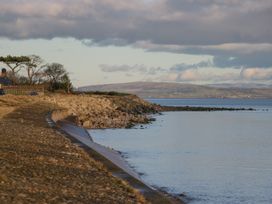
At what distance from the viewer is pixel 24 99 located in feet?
211

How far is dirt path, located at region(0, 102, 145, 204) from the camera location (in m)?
10.9

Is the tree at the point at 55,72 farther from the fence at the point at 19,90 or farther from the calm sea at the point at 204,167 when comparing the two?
the calm sea at the point at 204,167

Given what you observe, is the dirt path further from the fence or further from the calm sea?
the fence

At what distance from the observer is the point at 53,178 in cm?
1305

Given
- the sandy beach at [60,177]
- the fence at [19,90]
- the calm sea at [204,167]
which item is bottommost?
the calm sea at [204,167]

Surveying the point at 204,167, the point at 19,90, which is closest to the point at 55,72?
the point at 19,90

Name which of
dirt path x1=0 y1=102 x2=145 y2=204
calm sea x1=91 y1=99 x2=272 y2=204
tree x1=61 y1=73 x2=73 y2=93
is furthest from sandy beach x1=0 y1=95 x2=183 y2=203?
tree x1=61 y1=73 x2=73 y2=93

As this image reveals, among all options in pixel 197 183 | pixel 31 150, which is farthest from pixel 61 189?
pixel 197 183

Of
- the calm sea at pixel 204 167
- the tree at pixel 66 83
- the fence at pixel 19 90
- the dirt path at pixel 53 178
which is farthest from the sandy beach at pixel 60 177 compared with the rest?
the tree at pixel 66 83

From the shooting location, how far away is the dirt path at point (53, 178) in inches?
429

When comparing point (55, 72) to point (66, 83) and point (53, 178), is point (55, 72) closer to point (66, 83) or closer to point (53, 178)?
point (66, 83)

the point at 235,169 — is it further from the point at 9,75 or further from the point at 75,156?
the point at 9,75

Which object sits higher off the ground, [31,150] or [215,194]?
[31,150]

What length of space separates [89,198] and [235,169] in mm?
14566
